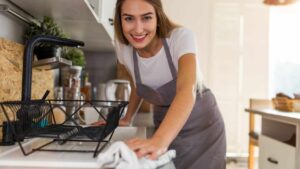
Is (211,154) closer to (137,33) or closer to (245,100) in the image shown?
(137,33)

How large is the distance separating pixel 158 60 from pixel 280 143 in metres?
1.24

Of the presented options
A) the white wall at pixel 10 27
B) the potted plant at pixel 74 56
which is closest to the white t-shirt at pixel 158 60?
the white wall at pixel 10 27

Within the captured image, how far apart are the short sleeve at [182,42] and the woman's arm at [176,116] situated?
3 cm

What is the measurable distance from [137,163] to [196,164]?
2.15 feet

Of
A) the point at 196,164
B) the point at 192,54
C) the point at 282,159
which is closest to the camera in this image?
the point at 192,54

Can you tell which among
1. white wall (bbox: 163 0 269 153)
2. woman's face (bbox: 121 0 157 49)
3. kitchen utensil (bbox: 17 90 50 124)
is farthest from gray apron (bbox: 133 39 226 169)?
white wall (bbox: 163 0 269 153)

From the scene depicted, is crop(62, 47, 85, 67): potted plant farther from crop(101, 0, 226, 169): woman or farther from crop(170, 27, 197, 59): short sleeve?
crop(170, 27, 197, 59): short sleeve

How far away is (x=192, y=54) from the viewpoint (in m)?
0.82

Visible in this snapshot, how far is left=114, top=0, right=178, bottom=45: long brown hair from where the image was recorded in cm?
90

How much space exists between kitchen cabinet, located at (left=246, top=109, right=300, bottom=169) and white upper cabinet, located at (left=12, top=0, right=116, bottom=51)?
117 cm

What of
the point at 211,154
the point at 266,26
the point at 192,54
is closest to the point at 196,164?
the point at 211,154

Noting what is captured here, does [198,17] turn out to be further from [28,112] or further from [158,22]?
[28,112]

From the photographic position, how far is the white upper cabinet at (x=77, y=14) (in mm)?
993

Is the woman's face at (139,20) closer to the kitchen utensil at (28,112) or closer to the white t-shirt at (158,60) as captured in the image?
the white t-shirt at (158,60)
